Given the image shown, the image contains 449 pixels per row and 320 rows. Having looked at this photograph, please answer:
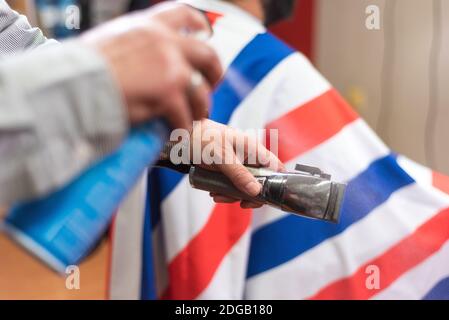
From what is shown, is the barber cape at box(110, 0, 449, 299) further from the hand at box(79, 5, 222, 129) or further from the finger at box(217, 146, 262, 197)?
the hand at box(79, 5, 222, 129)

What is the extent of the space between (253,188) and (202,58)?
0.31 m

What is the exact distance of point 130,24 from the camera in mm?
516

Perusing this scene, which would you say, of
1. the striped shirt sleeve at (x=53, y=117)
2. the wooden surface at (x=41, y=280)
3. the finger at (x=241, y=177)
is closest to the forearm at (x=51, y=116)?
the striped shirt sleeve at (x=53, y=117)

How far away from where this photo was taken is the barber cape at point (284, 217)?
1287mm

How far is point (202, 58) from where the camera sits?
54cm

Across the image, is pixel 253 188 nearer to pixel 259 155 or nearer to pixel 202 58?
pixel 259 155

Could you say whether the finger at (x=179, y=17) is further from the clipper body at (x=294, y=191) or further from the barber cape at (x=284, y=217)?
the barber cape at (x=284, y=217)

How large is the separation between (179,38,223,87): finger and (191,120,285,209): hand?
265 millimetres

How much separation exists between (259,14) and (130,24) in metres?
1.02

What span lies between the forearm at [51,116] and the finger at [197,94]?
0.07 m
